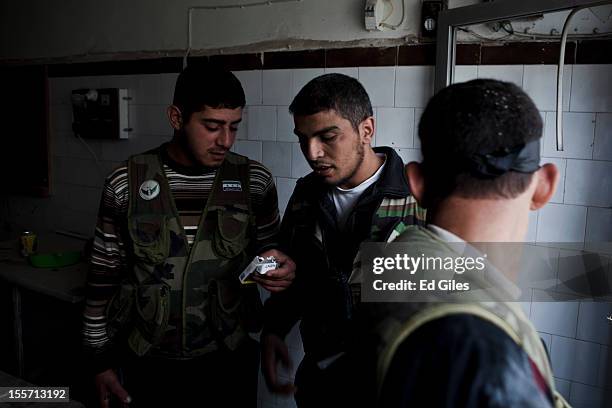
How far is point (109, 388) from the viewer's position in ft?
6.20

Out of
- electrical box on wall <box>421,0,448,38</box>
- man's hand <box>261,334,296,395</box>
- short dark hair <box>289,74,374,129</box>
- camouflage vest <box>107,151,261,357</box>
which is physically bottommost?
man's hand <box>261,334,296,395</box>

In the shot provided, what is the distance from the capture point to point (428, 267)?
81 cm

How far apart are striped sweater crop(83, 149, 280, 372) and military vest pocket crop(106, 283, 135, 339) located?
0.02 meters

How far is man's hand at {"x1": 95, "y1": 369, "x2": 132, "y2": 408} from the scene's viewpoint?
1.88 metres

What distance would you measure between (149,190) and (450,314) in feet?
4.61

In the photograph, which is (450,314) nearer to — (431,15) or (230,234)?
(230,234)

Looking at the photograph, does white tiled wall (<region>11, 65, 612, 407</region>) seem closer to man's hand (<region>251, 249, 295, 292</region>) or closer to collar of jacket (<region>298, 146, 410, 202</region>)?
collar of jacket (<region>298, 146, 410, 202</region>)

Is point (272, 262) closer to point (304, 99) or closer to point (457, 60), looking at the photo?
point (304, 99)

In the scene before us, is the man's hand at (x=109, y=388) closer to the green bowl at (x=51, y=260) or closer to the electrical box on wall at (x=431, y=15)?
the green bowl at (x=51, y=260)

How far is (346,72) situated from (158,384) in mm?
1479

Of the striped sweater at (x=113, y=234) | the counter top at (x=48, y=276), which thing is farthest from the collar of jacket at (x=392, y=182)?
the counter top at (x=48, y=276)

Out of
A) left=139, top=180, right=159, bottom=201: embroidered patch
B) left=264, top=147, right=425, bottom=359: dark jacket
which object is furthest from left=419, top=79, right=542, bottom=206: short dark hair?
left=139, top=180, right=159, bottom=201: embroidered patch

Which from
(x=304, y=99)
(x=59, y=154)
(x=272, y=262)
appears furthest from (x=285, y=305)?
(x=59, y=154)

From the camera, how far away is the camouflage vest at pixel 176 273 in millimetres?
1851
